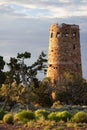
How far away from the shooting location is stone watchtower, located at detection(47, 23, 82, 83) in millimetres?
74625

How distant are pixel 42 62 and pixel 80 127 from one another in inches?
936

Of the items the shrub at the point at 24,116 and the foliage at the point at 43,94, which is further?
the foliage at the point at 43,94

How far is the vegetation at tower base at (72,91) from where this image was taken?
210ft

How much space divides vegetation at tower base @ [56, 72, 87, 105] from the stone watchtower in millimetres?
7908

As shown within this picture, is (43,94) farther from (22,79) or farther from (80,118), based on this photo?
(80,118)

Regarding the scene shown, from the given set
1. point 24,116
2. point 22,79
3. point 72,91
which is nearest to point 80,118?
point 24,116

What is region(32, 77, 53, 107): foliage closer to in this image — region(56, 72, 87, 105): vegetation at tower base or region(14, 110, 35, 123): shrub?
region(56, 72, 87, 105): vegetation at tower base

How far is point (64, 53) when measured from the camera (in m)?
74.9

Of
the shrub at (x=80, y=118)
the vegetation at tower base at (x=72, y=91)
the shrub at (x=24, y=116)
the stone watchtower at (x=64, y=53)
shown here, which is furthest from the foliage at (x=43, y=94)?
Result: the shrub at (x=80, y=118)

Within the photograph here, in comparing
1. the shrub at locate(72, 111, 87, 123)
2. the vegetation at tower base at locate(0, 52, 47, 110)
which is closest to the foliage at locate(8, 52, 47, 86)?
the vegetation at tower base at locate(0, 52, 47, 110)

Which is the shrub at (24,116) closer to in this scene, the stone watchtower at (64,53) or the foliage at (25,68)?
the foliage at (25,68)

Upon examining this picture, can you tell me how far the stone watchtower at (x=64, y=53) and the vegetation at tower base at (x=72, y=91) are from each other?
791cm

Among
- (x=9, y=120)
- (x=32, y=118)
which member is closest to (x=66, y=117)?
(x=32, y=118)

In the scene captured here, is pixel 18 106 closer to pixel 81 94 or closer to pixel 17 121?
pixel 81 94
